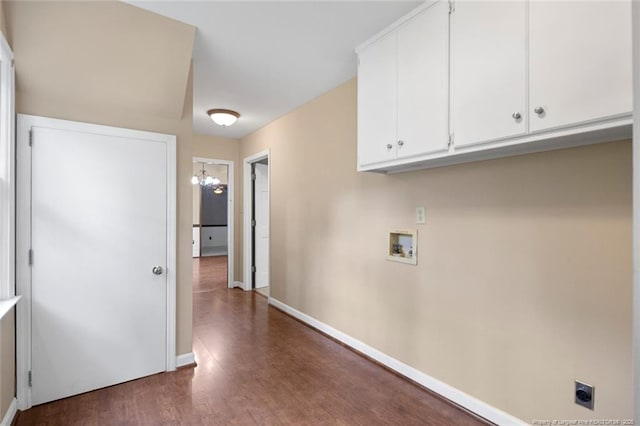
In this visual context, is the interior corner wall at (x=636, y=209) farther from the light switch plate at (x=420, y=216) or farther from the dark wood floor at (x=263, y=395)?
the light switch plate at (x=420, y=216)

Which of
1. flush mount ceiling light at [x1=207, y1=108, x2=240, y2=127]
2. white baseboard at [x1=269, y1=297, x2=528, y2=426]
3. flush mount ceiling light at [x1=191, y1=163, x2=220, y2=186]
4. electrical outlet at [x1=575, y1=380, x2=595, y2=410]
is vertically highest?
flush mount ceiling light at [x1=207, y1=108, x2=240, y2=127]

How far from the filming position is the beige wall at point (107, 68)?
1.90m

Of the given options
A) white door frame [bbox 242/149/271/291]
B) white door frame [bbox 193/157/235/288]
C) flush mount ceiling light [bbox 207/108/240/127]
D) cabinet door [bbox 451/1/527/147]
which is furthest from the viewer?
white door frame [bbox 193/157/235/288]

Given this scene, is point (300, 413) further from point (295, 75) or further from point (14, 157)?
point (295, 75)

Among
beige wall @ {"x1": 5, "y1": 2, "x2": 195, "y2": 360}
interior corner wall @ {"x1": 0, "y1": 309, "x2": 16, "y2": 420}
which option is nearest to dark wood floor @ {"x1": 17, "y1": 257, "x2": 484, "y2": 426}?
interior corner wall @ {"x1": 0, "y1": 309, "x2": 16, "y2": 420}

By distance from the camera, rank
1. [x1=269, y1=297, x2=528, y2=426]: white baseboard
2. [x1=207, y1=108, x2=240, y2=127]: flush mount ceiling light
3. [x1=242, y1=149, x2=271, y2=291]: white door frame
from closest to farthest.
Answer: [x1=269, y1=297, x2=528, y2=426]: white baseboard
[x1=207, y1=108, x2=240, y2=127]: flush mount ceiling light
[x1=242, y1=149, x2=271, y2=291]: white door frame

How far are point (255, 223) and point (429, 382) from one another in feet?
12.1

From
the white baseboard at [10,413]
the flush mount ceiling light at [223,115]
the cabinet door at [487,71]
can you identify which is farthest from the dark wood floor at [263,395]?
the flush mount ceiling light at [223,115]

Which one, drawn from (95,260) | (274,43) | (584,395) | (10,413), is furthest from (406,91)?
(10,413)

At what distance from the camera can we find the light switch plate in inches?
95.2

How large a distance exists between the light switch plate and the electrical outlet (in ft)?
4.10

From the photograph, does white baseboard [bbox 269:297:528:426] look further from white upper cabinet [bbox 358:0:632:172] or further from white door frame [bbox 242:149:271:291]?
white door frame [bbox 242:149:271:291]

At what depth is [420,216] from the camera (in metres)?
2.44

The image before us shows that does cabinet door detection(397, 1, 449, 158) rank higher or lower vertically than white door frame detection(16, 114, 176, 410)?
higher
